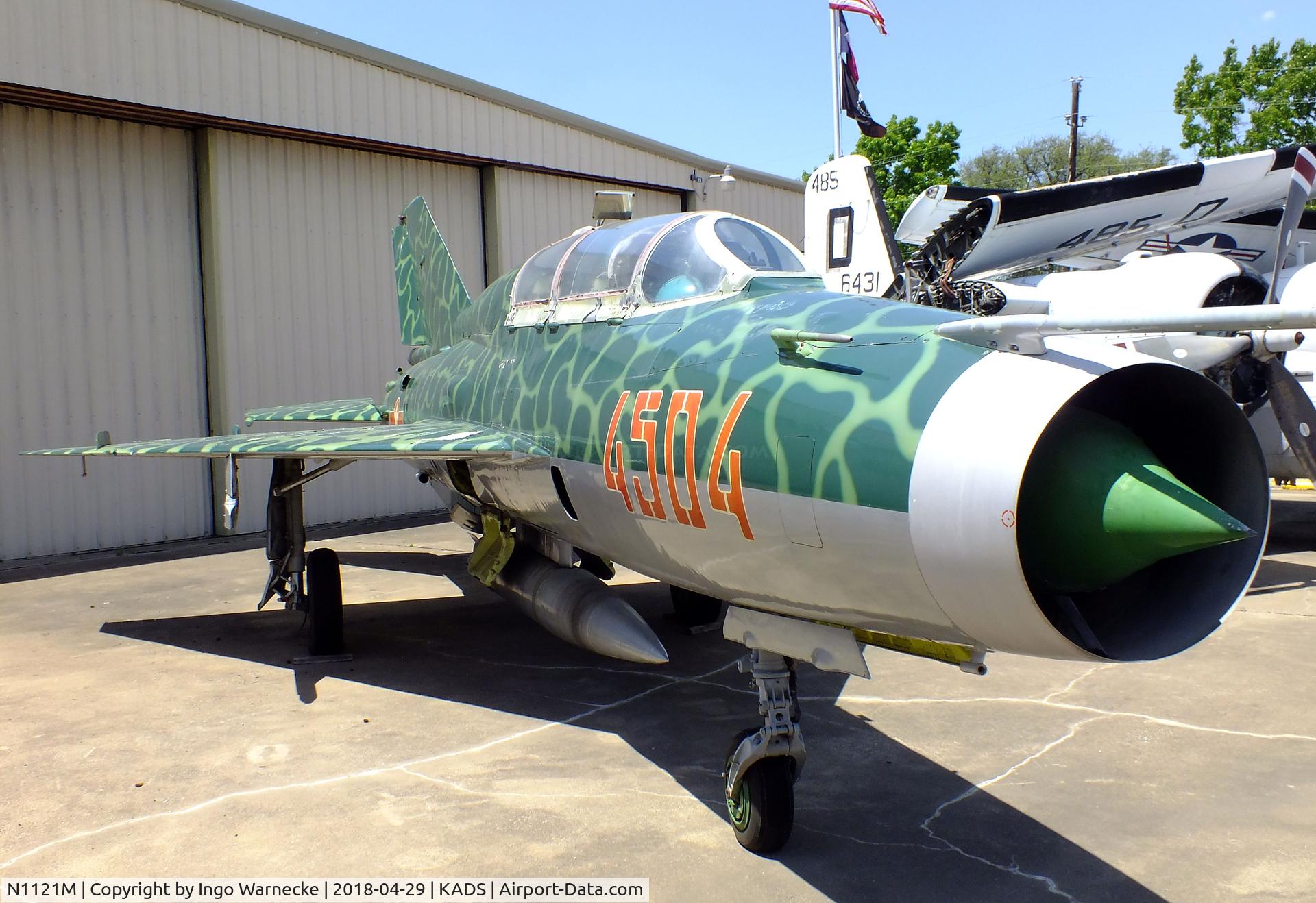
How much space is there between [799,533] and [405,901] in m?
1.89

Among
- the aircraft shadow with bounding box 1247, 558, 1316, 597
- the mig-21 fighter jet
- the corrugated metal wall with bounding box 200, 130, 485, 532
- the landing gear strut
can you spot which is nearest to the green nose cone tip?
the mig-21 fighter jet

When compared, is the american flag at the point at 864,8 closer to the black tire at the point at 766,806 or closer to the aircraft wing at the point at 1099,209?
the aircraft wing at the point at 1099,209

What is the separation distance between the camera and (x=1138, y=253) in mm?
12969

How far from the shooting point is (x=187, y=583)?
952cm

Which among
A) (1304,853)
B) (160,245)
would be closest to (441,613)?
(1304,853)

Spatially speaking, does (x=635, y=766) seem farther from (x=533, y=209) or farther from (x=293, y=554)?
(x=533, y=209)

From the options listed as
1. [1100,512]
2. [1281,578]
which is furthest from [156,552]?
[1281,578]

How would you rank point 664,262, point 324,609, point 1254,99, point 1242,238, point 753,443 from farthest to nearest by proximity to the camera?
1. point 1254,99
2. point 1242,238
3. point 324,609
4. point 664,262
5. point 753,443

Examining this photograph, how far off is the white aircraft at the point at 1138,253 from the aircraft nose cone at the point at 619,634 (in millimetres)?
5273

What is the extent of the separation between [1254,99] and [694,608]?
96.0 ft

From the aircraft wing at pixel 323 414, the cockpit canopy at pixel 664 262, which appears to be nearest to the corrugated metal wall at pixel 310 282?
the aircraft wing at pixel 323 414

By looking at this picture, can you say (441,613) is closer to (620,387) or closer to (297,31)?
(620,387)

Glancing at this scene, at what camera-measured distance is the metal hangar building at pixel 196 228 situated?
10.8 meters

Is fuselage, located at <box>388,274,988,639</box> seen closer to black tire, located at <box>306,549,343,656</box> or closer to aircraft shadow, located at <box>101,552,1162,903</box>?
aircraft shadow, located at <box>101,552,1162,903</box>
